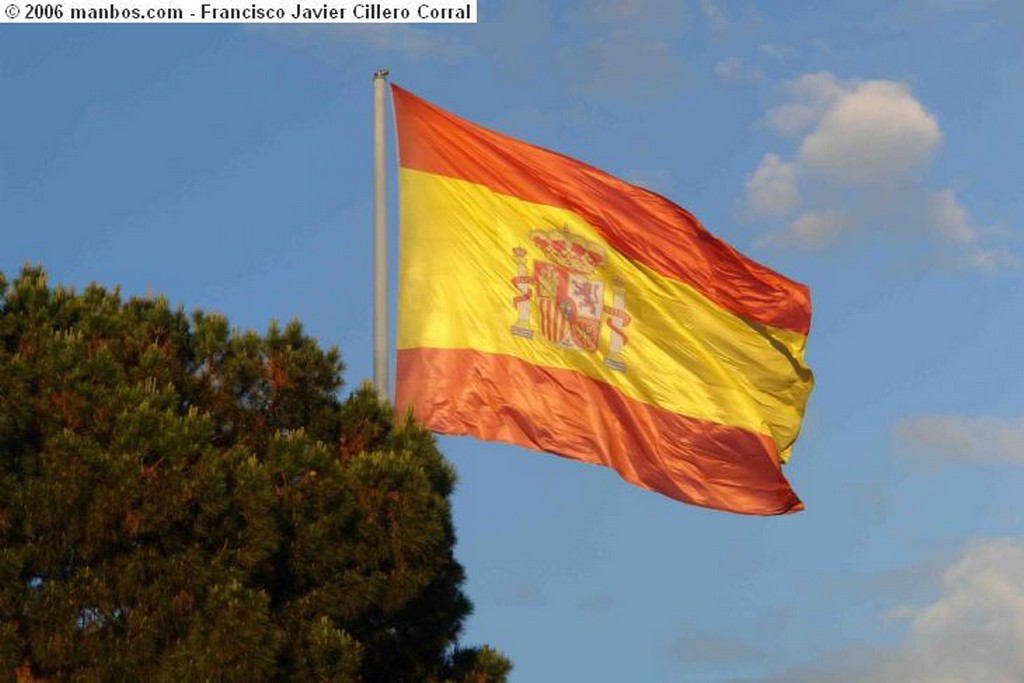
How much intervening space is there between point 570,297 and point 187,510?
5.74 metres

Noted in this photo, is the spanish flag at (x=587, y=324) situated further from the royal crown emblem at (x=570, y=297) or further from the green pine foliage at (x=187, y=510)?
the green pine foliage at (x=187, y=510)

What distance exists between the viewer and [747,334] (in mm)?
23938

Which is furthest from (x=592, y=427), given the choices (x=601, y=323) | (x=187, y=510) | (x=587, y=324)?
(x=187, y=510)

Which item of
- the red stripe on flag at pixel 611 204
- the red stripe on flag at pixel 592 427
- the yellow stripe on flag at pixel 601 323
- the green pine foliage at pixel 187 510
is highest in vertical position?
the red stripe on flag at pixel 611 204

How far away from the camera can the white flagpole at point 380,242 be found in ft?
65.6

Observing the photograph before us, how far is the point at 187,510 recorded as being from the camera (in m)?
18.3

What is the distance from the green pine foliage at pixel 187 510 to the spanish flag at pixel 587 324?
1184mm

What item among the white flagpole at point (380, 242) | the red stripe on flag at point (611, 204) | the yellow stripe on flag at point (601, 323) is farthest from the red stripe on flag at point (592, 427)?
the red stripe on flag at point (611, 204)

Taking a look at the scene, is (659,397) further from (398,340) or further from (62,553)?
(62,553)

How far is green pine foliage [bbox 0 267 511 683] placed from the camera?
59.3ft

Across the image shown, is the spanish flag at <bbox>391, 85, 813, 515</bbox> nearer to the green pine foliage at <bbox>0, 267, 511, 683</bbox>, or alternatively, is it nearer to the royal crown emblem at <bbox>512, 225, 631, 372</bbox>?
the royal crown emblem at <bbox>512, 225, 631, 372</bbox>

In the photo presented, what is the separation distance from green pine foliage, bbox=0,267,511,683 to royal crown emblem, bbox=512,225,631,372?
2132 millimetres

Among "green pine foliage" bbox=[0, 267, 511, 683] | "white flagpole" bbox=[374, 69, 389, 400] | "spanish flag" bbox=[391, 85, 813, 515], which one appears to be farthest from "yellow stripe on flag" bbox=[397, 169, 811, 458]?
"green pine foliage" bbox=[0, 267, 511, 683]

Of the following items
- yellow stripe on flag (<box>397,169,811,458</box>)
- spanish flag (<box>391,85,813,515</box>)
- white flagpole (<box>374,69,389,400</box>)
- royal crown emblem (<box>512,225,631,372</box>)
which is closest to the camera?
white flagpole (<box>374,69,389,400</box>)
